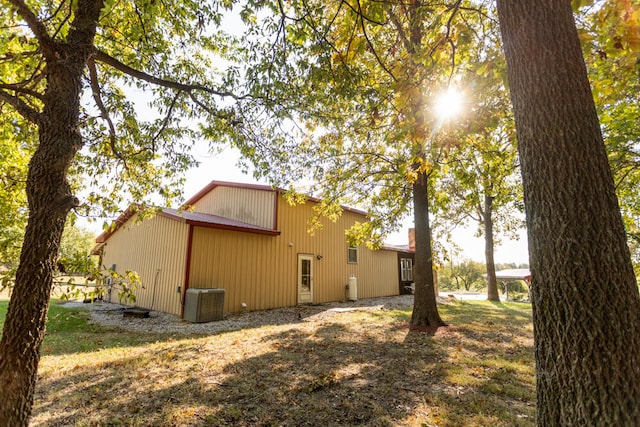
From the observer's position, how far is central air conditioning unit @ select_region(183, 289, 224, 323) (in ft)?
28.7

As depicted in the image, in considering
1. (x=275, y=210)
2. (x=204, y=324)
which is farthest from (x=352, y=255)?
(x=204, y=324)

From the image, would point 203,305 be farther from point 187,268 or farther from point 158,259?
point 158,259

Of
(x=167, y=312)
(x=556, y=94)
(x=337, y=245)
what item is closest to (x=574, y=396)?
(x=556, y=94)

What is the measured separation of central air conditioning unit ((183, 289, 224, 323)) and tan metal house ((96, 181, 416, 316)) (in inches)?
13.1

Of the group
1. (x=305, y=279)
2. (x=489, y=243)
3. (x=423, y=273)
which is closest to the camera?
(x=423, y=273)

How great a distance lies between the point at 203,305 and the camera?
883cm

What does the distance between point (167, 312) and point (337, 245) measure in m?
7.95

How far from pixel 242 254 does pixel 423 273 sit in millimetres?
6320

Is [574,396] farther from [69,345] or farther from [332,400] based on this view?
[69,345]

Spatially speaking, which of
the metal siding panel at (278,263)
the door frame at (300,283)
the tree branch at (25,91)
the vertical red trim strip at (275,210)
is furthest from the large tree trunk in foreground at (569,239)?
the door frame at (300,283)

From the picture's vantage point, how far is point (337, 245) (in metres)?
14.9

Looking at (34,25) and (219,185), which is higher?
(219,185)

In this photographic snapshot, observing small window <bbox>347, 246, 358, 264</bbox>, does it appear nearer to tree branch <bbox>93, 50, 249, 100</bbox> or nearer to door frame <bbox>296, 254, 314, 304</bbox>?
door frame <bbox>296, 254, 314, 304</bbox>

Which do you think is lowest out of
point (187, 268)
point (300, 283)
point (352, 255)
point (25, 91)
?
point (300, 283)
